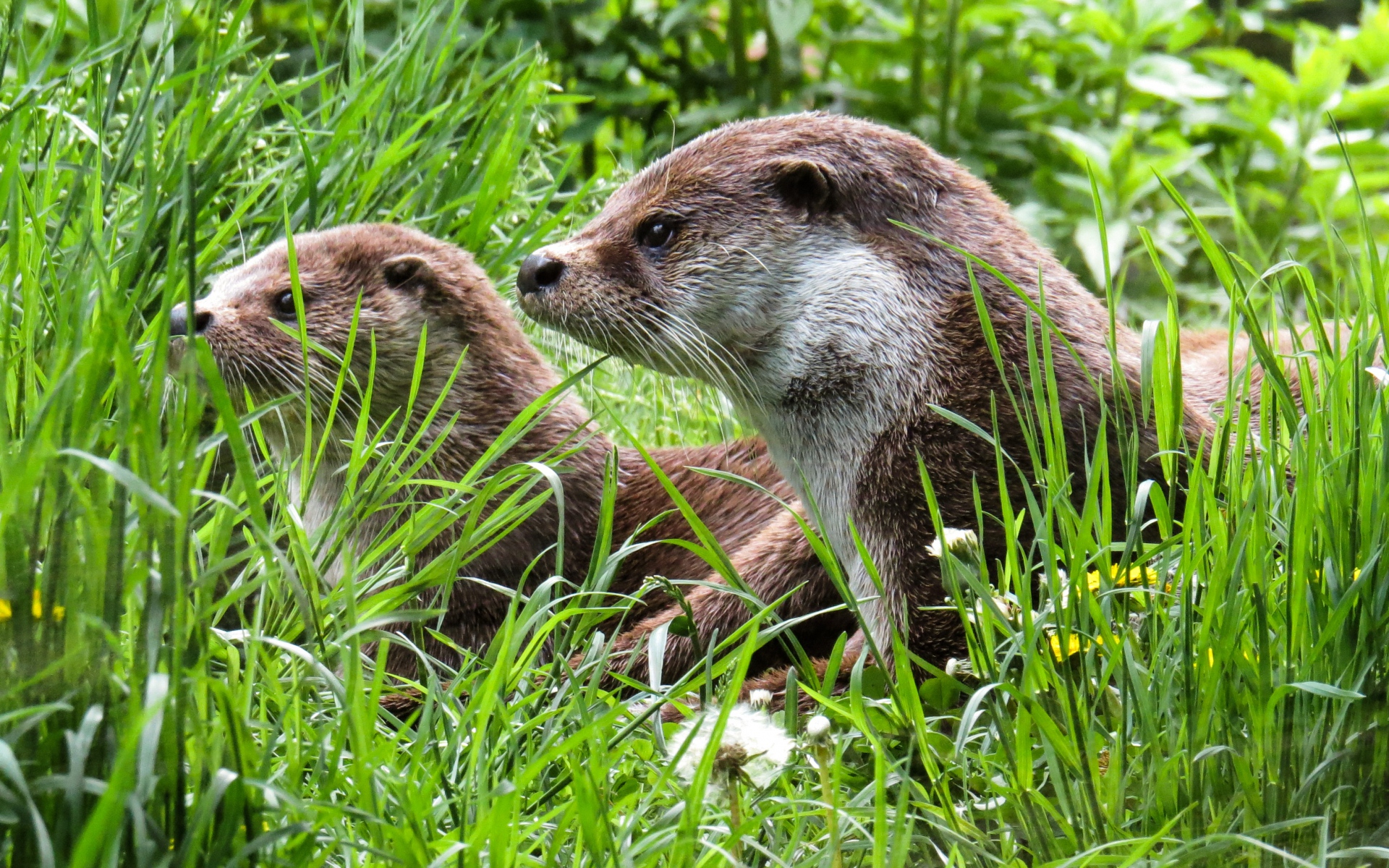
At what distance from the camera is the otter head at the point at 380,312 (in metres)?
2.86

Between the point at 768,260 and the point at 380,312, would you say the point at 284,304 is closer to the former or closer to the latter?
the point at 380,312

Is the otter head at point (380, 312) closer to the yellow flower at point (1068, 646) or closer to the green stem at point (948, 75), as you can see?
the yellow flower at point (1068, 646)

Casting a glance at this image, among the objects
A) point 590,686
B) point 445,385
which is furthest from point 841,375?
point 590,686

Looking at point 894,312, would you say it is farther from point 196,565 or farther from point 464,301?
point 196,565

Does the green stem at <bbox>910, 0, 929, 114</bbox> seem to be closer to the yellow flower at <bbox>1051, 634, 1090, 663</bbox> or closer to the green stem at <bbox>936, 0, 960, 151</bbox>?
the green stem at <bbox>936, 0, 960, 151</bbox>

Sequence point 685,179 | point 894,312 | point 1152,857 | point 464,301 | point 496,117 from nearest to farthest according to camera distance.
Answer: point 1152,857, point 894,312, point 685,179, point 464,301, point 496,117

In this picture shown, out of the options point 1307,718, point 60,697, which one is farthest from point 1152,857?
point 60,697

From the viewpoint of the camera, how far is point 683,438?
3658mm

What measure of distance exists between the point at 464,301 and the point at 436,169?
0.55 metres

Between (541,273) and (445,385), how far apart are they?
1.11 ft

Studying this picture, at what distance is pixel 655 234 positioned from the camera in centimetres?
269

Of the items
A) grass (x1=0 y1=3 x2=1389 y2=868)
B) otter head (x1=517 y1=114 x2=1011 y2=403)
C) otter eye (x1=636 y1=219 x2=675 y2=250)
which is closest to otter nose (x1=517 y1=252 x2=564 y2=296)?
otter head (x1=517 y1=114 x2=1011 y2=403)

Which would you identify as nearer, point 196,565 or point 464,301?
point 196,565

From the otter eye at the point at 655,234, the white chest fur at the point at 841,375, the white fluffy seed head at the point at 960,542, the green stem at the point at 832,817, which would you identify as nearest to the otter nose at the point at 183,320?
the otter eye at the point at 655,234
